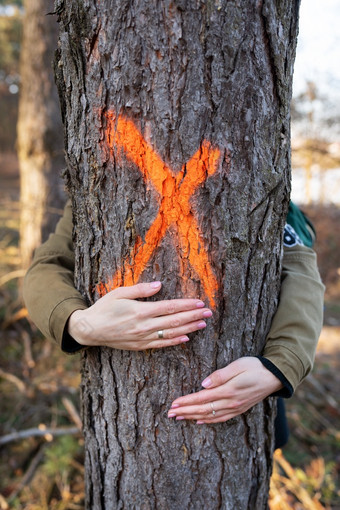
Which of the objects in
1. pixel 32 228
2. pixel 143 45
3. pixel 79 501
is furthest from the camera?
pixel 32 228

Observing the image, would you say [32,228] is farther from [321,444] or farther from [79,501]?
[321,444]

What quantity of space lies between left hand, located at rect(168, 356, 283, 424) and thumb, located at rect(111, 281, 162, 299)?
34 centimetres

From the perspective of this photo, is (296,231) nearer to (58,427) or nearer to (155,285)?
(155,285)

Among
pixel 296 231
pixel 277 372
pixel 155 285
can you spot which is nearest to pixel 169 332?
pixel 155 285

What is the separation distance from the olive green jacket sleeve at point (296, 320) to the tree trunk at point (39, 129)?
3515mm

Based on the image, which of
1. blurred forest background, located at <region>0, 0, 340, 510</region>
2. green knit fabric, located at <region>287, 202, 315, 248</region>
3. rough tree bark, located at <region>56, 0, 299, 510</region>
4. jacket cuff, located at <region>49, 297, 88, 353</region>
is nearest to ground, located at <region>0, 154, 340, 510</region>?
blurred forest background, located at <region>0, 0, 340, 510</region>

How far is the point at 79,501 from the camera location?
263 cm

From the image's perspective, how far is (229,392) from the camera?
46.7 inches

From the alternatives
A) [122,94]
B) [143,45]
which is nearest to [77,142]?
[122,94]

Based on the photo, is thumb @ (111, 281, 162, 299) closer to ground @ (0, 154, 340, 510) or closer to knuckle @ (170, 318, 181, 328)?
knuckle @ (170, 318, 181, 328)

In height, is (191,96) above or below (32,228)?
above

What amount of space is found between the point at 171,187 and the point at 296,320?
0.65 meters

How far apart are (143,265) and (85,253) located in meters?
0.26

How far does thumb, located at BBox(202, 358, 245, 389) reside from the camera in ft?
3.90
